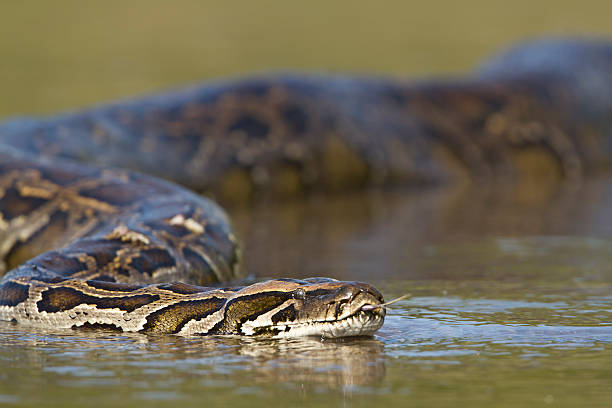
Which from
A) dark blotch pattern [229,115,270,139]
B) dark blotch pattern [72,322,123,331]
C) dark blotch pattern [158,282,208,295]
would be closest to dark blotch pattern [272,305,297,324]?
dark blotch pattern [158,282,208,295]

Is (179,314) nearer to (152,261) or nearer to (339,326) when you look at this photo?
(339,326)

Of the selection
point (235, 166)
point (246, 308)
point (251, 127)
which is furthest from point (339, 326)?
point (251, 127)

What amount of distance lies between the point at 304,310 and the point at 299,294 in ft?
0.32

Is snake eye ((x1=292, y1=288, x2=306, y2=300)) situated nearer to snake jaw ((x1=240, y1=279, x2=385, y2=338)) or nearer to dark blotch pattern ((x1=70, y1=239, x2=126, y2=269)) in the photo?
snake jaw ((x1=240, y1=279, x2=385, y2=338))

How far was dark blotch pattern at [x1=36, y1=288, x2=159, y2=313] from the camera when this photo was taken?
6062 millimetres

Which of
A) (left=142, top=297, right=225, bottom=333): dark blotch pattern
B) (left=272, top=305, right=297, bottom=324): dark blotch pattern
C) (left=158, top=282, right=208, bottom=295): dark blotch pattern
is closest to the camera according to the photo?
(left=272, top=305, right=297, bottom=324): dark blotch pattern

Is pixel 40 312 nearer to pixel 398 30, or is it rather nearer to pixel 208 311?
pixel 208 311

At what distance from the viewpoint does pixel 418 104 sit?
17.0m

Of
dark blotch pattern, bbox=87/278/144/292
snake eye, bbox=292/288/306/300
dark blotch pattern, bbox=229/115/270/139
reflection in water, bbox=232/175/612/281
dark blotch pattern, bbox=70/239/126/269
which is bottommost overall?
snake eye, bbox=292/288/306/300

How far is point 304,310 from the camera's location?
18.7 feet

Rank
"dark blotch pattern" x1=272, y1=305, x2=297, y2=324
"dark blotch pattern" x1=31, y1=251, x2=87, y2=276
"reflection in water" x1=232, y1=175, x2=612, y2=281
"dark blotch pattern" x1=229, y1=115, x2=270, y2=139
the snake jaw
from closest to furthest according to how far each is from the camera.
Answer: the snake jaw → "dark blotch pattern" x1=272, y1=305, x2=297, y2=324 → "dark blotch pattern" x1=31, y1=251, x2=87, y2=276 → "reflection in water" x1=232, y1=175, x2=612, y2=281 → "dark blotch pattern" x1=229, y1=115, x2=270, y2=139

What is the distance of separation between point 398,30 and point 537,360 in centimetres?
2608

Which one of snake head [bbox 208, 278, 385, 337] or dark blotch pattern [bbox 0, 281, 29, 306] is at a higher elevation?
dark blotch pattern [bbox 0, 281, 29, 306]

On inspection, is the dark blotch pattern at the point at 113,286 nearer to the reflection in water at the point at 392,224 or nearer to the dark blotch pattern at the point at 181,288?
the dark blotch pattern at the point at 181,288
